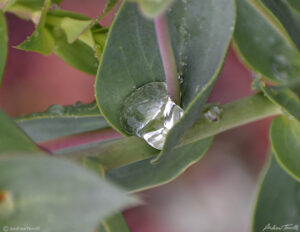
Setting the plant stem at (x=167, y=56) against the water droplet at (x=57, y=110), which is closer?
the plant stem at (x=167, y=56)

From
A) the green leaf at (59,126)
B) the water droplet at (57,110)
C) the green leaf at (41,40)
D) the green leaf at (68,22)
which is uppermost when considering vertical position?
the green leaf at (68,22)

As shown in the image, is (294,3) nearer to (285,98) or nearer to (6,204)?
(285,98)

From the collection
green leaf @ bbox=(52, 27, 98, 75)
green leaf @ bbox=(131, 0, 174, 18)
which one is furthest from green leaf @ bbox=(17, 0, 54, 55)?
green leaf @ bbox=(131, 0, 174, 18)

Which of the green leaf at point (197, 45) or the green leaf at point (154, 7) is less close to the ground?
the green leaf at point (154, 7)

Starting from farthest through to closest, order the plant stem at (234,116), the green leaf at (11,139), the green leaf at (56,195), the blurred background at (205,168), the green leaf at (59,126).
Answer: the blurred background at (205,168)
the green leaf at (59,126)
the plant stem at (234,116)
the green leaf at (11,139)
the green leaf at (56,195)

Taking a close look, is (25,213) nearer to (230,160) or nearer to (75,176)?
(75,176)

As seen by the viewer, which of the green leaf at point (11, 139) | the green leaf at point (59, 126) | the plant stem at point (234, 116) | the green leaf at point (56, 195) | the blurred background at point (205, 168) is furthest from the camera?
the blurred background at point (205, 168)

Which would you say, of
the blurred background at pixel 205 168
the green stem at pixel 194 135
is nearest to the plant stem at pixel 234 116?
the green stem at pixel 194 135
